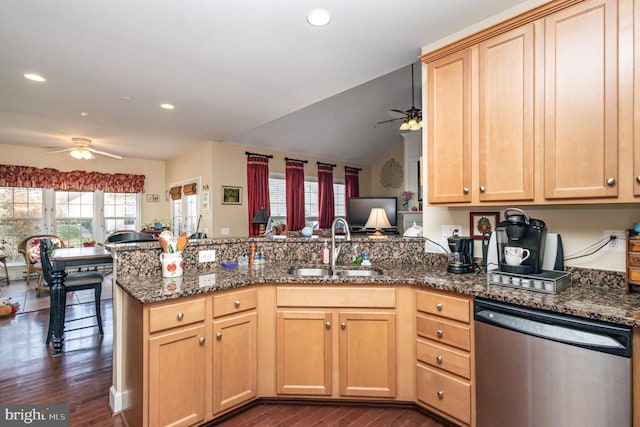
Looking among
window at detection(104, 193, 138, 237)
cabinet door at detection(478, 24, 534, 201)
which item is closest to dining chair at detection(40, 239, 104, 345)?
cabinet door at detection(478, 24, 534, 201)

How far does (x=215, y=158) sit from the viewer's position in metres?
5.52

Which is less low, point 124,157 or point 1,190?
point 124,157

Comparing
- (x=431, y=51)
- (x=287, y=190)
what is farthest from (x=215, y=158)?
(x=431, y=51)

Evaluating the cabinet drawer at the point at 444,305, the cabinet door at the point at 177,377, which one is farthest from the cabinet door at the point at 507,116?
the cabinet door at the point at 177,377

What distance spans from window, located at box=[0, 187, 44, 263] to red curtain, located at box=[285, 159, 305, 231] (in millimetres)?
4677

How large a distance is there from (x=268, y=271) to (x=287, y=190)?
4334mm

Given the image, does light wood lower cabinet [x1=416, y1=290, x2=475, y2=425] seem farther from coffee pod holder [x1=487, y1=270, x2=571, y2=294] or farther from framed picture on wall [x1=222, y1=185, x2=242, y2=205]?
framed picture on wall [x1=222, y1=185, x2=242, y2=205]

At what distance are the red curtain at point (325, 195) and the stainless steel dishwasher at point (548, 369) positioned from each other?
18.0ft

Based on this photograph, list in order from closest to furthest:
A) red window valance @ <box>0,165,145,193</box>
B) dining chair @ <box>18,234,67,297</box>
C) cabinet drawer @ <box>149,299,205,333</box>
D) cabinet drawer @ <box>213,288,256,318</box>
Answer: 1. cabinet drawer @ <box>149,299,205,333</box>
2. cabinet drawer @ <box>213,288,256,318</box>
3. dining chair @ <box>18,234,67,297</box>
4. red window valance @ <box>0,165,145,193</box>

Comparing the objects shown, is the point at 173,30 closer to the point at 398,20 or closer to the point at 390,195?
the point at 398,20

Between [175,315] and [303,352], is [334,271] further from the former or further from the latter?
[175,315]

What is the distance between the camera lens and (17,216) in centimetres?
596

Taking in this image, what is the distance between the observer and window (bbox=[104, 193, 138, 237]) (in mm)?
6809

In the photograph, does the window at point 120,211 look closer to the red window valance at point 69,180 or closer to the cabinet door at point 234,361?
the red window valance at point 69,180
